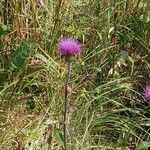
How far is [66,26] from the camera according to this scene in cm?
253

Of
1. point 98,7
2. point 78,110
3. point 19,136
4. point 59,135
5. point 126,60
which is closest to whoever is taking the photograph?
point 59,135

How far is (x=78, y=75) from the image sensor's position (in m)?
2.29

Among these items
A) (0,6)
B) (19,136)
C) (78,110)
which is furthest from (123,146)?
(0,6)

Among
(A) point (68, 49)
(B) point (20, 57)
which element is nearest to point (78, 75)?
(B) point (20, 57)

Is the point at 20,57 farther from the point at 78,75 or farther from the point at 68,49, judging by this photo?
the point at 68,49

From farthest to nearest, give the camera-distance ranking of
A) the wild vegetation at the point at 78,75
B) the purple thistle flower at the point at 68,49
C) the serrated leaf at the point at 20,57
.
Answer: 1. the serrated leaf at the point at 20,57
2. the wild vegetation at the point at 78,75
3. the purple thistle flower at the point at 68,49

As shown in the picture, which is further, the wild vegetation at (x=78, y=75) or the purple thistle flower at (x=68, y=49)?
the wild vegetation at (x=78, y=75)

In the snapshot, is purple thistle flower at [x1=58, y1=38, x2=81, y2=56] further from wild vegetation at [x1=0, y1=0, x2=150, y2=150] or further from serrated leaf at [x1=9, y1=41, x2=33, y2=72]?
serrated leaf at [x1=9, y1=41, x2=33, y2=72]

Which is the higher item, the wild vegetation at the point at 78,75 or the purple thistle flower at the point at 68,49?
the purple thistle flower at the point at 68,49

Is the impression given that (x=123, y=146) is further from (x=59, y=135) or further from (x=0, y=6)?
(x=0, y=6)

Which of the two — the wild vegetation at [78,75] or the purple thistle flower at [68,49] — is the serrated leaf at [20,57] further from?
the purple thistle flower at [68,49]

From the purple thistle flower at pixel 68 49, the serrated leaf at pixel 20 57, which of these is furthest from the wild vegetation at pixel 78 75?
the purple thistle flower at pixel 68 49

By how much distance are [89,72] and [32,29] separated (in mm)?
335

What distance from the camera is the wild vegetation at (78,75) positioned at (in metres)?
2.01
